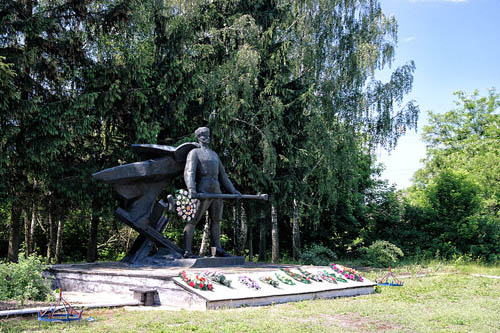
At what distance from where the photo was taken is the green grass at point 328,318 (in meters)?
5.03

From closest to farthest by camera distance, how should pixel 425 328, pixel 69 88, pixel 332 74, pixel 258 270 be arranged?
1. pixel 425 328
2. pixel 258 270
3. pixel 69 88
4. pixel 332 74

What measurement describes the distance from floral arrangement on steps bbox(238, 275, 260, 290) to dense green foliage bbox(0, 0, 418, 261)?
19.3 feet

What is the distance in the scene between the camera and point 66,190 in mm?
11828

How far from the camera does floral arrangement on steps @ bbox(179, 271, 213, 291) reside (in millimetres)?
6469

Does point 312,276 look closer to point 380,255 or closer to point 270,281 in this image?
point 270,281

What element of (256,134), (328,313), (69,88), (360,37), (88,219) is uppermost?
(360,37)

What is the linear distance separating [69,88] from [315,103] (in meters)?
7.45

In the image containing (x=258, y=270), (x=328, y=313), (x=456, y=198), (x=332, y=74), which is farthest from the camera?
(x=456, y=198)

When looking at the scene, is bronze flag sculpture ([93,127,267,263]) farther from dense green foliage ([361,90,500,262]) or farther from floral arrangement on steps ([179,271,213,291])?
dense green foliage ([361,90,500,262])

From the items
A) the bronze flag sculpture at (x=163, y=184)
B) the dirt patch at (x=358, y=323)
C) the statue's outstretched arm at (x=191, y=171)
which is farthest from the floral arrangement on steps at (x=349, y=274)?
the statue's outstretched arm at (x=191, y=171)

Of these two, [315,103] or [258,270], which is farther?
[315,103]

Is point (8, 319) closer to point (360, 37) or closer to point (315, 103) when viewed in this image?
point (315, 103)

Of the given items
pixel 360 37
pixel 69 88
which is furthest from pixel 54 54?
pixel 360 37

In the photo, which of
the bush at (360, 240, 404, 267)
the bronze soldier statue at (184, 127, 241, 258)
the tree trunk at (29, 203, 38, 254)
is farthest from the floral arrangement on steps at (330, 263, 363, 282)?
the tree trunk at (29, 203, 38, 254)
